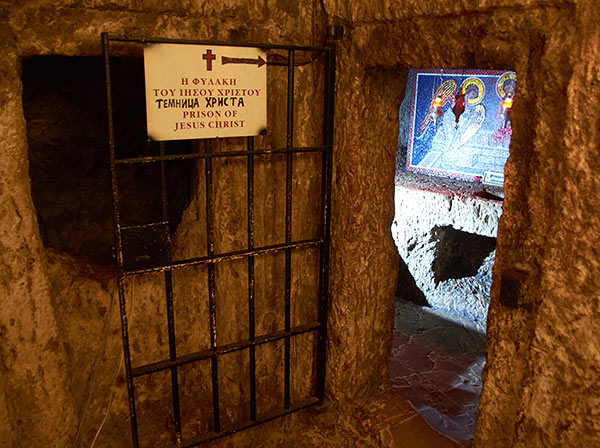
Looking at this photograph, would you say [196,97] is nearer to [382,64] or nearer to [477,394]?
[382,64]

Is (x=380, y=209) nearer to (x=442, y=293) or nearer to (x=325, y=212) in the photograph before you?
(x=325, y=212)

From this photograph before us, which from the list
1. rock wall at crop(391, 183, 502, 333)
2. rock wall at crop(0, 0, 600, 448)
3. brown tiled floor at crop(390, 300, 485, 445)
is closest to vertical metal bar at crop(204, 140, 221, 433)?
rock wall at crop(0, 0, 600, 448)

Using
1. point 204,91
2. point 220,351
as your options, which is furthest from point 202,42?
point 220,351

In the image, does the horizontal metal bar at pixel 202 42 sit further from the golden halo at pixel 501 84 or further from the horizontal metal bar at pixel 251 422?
the golden halo at pixel 501 84

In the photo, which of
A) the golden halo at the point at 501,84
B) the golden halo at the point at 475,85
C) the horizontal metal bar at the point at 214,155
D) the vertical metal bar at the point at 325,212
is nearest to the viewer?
the horizontal metal bar at the point at 214,155

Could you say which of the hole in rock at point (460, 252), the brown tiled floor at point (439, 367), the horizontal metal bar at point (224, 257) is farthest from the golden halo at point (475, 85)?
the horizontal metal bar at point (224, 257)

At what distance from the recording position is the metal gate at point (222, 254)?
6.07 ft

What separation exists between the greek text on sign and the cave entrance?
1.66 meters

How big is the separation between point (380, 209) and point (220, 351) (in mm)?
928

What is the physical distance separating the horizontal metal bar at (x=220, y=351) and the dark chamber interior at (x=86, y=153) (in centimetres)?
50

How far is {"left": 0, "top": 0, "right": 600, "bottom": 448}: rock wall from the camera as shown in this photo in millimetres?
1503

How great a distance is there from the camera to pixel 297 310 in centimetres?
245

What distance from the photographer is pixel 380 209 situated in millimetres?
2402

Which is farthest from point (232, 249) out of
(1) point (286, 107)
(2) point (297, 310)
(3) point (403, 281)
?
(3) point (403, 281)
